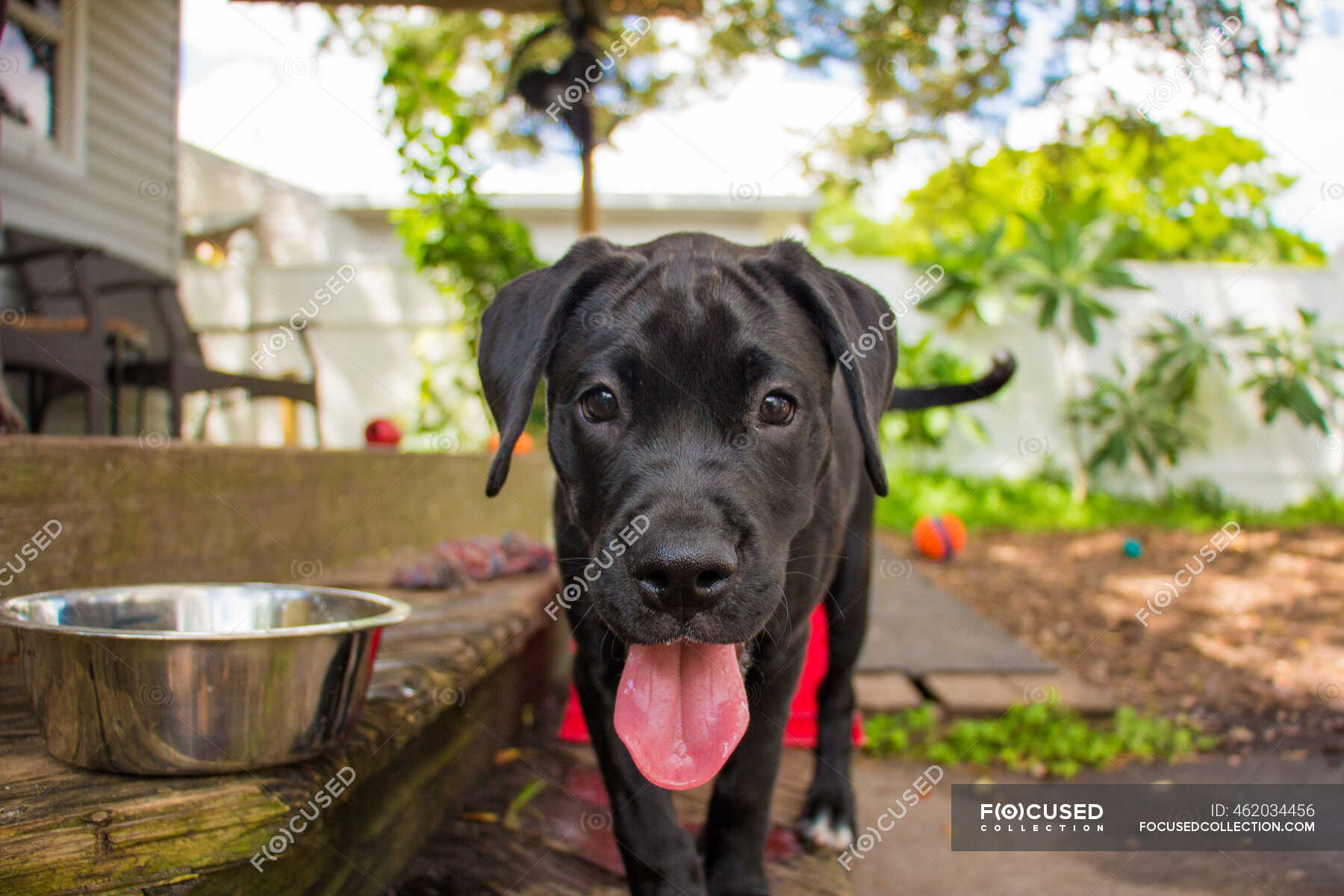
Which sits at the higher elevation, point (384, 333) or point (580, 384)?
point (384, 333)

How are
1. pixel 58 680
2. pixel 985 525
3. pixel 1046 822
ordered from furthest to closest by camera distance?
pixel 985 525 → pixel 1046 822 → pixel 58 680

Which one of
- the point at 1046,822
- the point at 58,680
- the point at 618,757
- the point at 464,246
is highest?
the point at 464,246

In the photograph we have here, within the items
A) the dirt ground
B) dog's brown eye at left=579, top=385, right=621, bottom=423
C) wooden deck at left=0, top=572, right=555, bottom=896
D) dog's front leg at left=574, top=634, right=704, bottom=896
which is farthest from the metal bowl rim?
the dirt ground

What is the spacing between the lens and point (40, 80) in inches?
243

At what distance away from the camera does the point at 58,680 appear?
5.66 feet

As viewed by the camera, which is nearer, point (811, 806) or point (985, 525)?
point (811, 806)

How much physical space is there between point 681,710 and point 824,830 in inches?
47.0

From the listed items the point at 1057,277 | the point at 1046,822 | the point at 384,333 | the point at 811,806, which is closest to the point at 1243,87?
the point at 1046,822

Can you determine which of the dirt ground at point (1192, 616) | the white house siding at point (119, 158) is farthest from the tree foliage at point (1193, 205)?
the white house siding at point (119, 158)

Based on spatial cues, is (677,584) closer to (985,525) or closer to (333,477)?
(333,477)

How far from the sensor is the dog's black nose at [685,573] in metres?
1.78

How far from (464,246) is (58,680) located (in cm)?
552

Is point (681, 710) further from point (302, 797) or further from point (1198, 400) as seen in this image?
point (1198, 400)

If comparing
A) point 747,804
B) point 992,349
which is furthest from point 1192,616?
point 992,349
